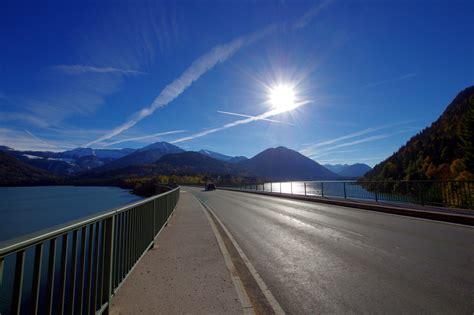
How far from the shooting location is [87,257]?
11.7 feet

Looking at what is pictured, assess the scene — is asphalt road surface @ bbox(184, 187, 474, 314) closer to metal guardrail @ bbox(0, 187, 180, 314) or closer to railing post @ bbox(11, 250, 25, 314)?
metal guardrail @ bbox(0, 187, 180, 314)

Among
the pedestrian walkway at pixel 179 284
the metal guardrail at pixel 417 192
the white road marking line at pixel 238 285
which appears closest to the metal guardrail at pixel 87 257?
the pedestrian walkway at pixel 179 284

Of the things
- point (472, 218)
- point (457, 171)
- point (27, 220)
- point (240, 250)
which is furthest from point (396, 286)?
point (457, 171)

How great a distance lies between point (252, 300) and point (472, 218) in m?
9.12

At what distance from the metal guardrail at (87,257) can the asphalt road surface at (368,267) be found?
8.03ft

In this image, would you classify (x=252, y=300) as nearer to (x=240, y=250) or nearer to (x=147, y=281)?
(x=147, y=281)

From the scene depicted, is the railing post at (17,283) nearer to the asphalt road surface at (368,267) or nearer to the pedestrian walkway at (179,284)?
the pedestrian walkway at (179,284)

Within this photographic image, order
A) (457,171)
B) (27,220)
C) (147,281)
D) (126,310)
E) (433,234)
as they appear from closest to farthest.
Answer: (126,310), (147,281), (433,234), (27,220), (457,171)

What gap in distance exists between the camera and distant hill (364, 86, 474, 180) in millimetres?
47938

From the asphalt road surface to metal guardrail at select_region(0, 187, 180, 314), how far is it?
245 cm

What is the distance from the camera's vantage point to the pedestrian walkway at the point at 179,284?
3.57 m

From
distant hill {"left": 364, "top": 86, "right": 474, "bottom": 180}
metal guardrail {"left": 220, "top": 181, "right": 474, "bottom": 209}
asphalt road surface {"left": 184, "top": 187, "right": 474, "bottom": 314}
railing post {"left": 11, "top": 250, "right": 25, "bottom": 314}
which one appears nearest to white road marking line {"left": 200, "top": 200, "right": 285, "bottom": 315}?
asphalt road surface {"left": 184, "top": 187, "right": 474, "bottom": 314}

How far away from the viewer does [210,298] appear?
3826mm

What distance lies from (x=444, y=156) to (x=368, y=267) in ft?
238
